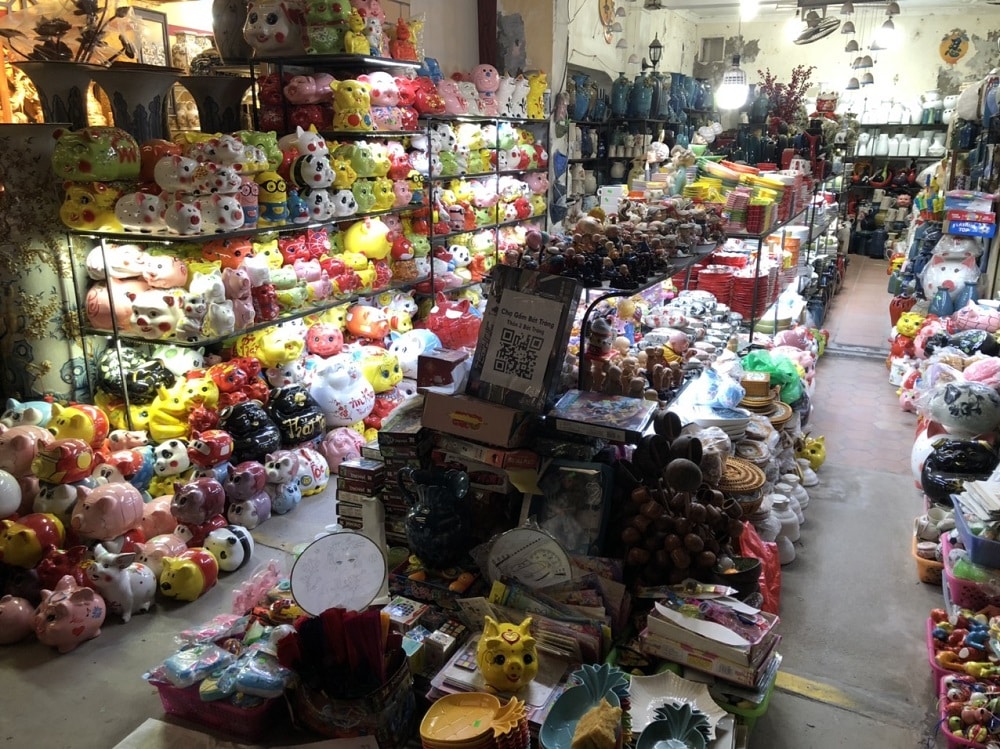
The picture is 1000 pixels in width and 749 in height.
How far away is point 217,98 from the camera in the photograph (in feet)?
16.3

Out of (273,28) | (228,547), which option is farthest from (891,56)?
(228,547)

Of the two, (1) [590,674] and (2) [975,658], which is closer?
(1) [590,674]

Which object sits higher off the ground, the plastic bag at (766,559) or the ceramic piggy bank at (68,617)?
the plastic bag at (766,559)

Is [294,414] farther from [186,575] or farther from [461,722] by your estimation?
[461,722]

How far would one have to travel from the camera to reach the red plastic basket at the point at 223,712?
2.01 m

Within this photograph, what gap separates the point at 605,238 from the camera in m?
3.01

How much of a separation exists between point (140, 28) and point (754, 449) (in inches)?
185

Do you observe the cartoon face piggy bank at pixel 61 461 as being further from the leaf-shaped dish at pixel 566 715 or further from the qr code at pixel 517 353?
the leaf-shaped dish at pixel 566 715

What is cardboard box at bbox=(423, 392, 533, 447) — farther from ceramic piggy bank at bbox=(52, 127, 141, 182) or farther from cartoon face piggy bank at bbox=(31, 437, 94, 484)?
ceramic piggy bank at bbox=(52, 127, 141, 182)

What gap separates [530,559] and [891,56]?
1424 centimetres

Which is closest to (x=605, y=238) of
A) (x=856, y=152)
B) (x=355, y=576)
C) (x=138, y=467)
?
(x=355, y=576)

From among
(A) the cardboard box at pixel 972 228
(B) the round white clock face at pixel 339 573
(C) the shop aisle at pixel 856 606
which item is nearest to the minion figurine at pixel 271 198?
(B) the round white clock face at pixel 339 573

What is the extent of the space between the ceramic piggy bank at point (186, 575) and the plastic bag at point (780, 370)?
127 inches

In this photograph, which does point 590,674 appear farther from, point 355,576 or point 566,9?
point 566,9
